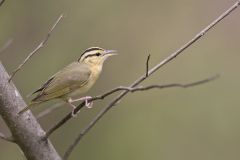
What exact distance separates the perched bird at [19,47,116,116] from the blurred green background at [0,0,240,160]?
8.62ft

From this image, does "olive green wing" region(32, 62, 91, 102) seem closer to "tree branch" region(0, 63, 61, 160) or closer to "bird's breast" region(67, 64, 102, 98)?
"bird's breast" region(67, 64, 102, 98)

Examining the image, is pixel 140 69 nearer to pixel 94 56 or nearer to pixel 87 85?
pixel 94 56

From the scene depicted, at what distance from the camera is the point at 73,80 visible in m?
3.61

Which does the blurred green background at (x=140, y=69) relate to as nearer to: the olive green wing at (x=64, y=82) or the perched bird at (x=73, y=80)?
the perched bird at (x=73, y=80)

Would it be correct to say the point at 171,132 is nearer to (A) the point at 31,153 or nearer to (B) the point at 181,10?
(B) the point at 181,10

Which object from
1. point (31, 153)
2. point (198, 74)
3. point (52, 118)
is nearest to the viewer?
point (31, 153)

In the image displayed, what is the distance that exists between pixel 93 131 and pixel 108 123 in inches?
8.8

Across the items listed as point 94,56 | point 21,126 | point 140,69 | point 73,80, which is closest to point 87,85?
point 73,80

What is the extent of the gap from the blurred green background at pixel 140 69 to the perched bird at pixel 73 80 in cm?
263

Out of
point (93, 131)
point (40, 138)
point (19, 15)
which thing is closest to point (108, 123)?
point (93, 131)

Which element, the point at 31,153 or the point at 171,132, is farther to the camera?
the point at 171,132

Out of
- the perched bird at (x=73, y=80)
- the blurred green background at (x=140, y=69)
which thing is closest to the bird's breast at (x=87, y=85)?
the perched bird at (x=73, y=80)

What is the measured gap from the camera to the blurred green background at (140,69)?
6.84 metres

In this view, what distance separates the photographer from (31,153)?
2.83m
